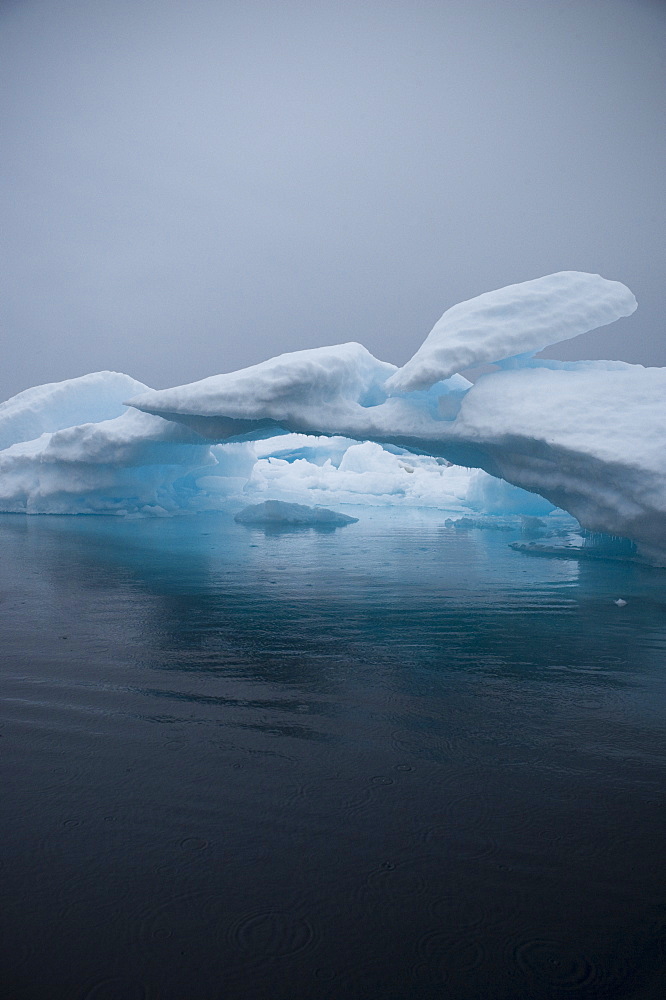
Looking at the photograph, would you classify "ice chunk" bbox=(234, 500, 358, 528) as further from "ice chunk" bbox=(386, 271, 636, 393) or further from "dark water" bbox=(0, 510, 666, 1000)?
"dark water" bbox=(0, 510, 666, 1000)

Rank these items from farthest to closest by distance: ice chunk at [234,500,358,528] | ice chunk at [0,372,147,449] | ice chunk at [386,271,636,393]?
ice chunk at [0,372,147,449] → ice chunk at [234,500,358,528] → ice chunk at [386,271,636,393]

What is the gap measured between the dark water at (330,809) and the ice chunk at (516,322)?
16.5 feet

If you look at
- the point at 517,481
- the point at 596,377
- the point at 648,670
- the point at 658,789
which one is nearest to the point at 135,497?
the point at 517,481

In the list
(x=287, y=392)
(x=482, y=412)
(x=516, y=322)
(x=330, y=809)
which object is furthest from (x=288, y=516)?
(x=330, y=809)

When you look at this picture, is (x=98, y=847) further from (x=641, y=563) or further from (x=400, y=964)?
(x=641, y=563)

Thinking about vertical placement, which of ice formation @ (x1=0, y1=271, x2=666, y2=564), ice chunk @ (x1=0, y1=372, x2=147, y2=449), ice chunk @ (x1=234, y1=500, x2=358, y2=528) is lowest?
ice chunk @ (x1=234, y1=500, x2=358, y2=528)

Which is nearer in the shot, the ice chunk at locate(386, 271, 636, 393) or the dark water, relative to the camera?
the dark water

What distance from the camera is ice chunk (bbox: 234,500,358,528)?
1638cm

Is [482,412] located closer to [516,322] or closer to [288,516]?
[516,322]

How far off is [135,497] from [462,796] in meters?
17.3

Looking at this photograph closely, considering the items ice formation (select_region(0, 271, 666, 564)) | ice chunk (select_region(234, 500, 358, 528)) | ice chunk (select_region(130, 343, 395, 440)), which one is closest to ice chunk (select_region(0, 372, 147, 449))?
ice formation (select_region(0, 271, 666, 564))

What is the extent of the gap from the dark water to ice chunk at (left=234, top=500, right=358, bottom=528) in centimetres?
1059

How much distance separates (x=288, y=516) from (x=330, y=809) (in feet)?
45.7

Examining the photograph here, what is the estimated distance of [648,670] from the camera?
14.9 feet
